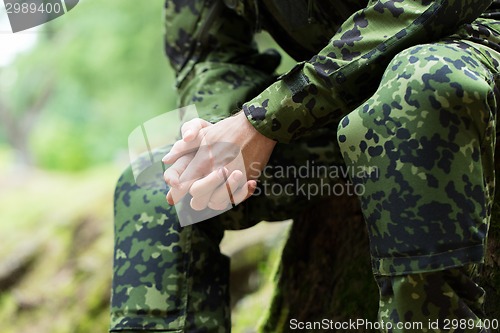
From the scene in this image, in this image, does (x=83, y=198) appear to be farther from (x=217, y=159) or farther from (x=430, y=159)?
(x=430, y=159)

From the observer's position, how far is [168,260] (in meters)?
1.22

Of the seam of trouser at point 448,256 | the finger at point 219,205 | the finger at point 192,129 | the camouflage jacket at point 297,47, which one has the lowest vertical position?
the seam of trouser at point 448,256

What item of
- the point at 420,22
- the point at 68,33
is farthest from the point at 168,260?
the point at 68,33

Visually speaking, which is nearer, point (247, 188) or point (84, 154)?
point (247, 188)

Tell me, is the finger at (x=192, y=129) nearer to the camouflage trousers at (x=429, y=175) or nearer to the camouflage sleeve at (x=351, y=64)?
the camouflage sleeve at (x=351, y=64)

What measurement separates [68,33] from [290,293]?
19.8 feet

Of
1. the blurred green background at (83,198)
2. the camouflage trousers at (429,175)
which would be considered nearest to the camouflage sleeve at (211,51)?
the blurred green background at (83,198)

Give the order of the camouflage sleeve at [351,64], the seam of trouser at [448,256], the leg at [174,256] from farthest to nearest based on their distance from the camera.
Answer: the leg at [174,256]
the camouflage sleeve at [351,64]
the seam of trouser at [448,256]

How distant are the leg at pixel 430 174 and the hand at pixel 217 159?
214 mm

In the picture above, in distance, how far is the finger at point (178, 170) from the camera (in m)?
1.08

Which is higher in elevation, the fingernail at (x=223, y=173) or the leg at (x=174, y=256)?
the fingernail at (x=223, y=173)

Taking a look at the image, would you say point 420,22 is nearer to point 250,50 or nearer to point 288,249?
point 250,50

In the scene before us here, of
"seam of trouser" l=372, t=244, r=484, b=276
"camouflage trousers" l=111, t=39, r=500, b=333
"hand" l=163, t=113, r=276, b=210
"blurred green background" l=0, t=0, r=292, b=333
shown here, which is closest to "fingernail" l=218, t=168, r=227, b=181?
"hand" l=163, t=113, r=276, b=210

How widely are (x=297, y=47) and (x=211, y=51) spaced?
19 centimetres
